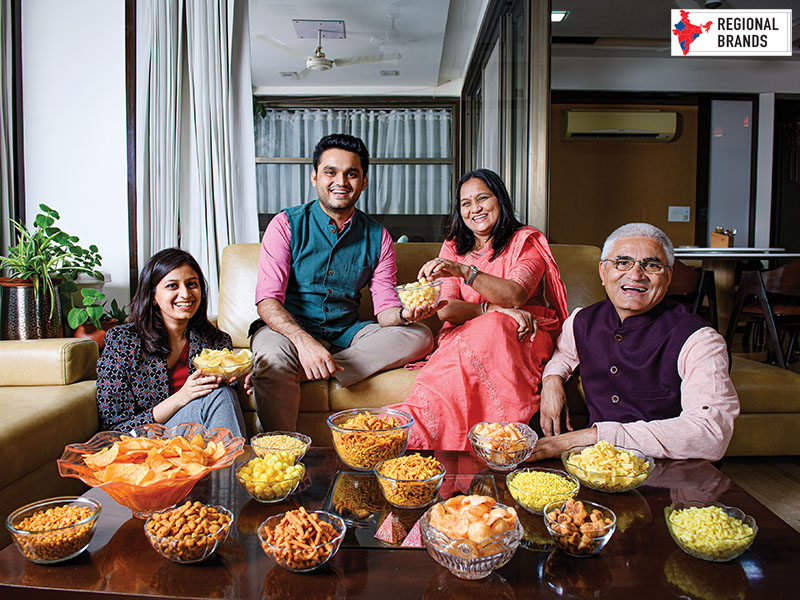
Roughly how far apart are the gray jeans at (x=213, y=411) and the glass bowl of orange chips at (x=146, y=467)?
50 centimetres

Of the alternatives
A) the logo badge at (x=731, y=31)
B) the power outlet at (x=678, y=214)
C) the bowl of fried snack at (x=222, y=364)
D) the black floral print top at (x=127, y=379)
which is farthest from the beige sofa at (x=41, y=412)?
the power outlet at (x=678, y=214)

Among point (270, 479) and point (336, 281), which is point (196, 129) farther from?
point (270, 479)

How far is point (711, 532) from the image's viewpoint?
2.90 ft

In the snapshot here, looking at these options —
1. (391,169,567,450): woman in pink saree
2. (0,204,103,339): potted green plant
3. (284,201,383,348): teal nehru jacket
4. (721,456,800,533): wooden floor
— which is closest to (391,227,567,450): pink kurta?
(391,169,567,450): woman in pink saree

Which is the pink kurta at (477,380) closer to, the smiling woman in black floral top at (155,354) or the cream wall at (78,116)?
the smiling woman in black floral top at (155,354)

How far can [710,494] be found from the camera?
3.75 ft

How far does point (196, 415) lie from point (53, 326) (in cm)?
115

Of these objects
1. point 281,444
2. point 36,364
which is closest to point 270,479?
point 281,444

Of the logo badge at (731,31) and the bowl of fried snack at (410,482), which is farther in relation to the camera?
the logo badge at (731,31)

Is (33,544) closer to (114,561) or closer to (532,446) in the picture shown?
(114,561)

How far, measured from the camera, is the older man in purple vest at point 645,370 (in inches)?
54.9

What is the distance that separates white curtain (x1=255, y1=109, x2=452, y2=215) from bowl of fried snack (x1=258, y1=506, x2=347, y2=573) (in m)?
4.44

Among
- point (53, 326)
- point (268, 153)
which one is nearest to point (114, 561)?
point (53, 326)

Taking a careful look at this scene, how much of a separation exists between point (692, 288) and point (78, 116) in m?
3.84
